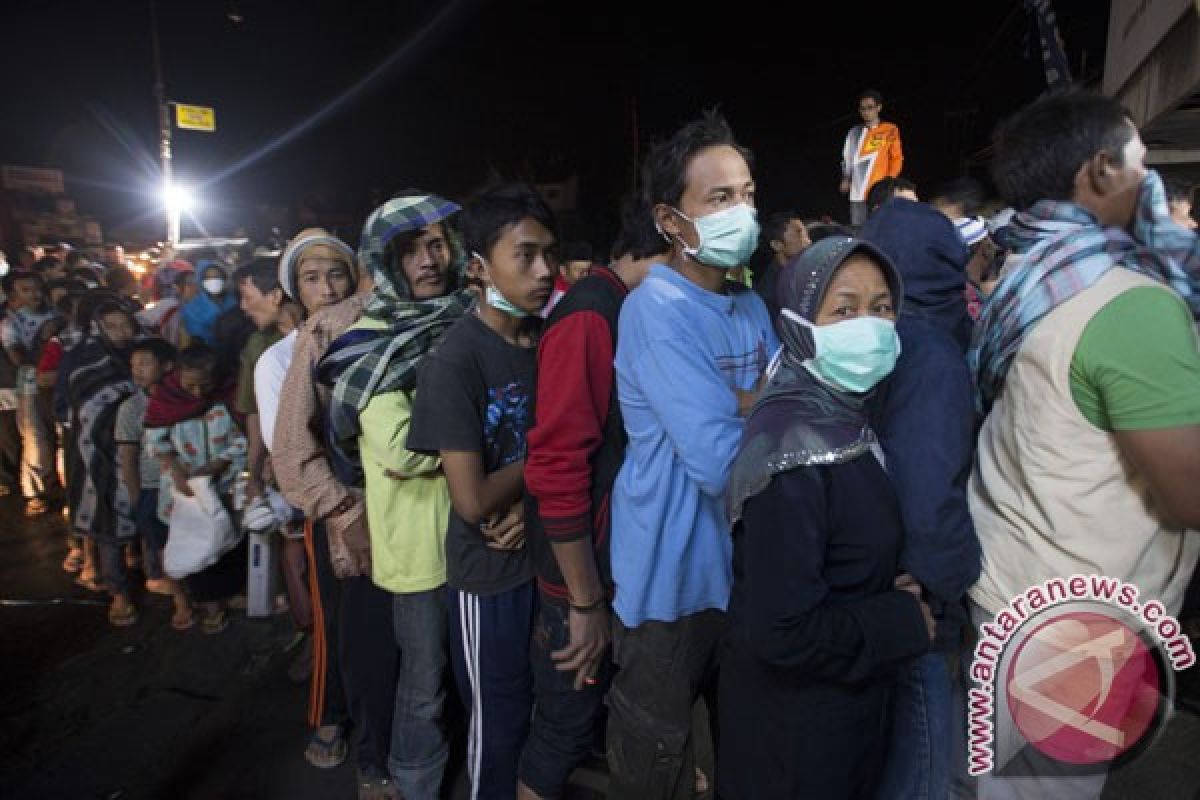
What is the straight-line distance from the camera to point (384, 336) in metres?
2.46

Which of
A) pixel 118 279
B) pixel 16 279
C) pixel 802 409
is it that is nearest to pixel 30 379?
pixel 16 279

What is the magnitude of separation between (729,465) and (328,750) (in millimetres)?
2466

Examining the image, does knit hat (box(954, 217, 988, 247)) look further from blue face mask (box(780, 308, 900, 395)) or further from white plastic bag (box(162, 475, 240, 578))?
white plastic bag (box(162, 475, 240, 578))

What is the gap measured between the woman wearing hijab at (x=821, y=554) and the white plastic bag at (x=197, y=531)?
3.31m

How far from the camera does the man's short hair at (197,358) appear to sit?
395 centimetres

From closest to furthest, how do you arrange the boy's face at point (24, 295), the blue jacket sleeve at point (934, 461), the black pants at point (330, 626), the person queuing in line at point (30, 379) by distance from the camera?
the blue jacket sleeve at point (934, 461) → the black pants at point (330, 626) → the person queuing in line at point (30, 379) → the boy's face at point (24, 295)

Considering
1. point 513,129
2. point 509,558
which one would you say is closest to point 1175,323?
point 509,558

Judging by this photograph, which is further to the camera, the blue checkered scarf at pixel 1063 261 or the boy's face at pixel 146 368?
the boy's face at pixel 146 368

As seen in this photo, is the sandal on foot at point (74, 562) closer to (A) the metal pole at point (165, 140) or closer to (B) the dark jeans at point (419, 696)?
(B) the dark jeans at point (419, 696)

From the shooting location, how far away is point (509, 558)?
226 cm

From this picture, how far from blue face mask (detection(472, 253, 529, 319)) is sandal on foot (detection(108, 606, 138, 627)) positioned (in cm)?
367

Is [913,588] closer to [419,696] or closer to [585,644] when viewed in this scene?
[585,644]

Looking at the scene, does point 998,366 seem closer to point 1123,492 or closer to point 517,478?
point 1123,492

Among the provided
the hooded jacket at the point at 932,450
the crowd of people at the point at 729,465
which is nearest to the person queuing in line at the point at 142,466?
the crowd of people at the point at 729,465
